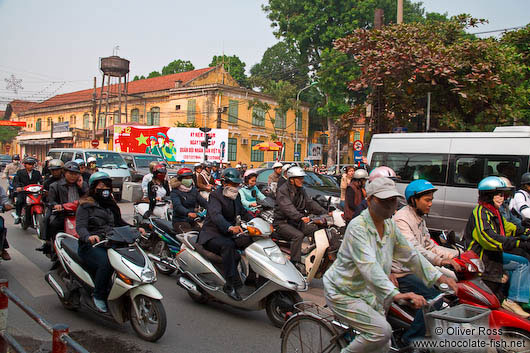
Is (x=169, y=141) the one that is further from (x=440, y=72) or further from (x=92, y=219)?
(x=92, y=219)

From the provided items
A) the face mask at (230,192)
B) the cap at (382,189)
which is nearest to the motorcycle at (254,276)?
the face mask at (230,192)

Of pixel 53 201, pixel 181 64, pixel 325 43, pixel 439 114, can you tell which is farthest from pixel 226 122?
→ pixel 53 201

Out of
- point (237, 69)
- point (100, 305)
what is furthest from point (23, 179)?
point (237, 69)

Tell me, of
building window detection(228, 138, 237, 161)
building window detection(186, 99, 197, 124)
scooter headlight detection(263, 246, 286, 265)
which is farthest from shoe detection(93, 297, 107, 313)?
building window detection(228, 138, 237, 161)

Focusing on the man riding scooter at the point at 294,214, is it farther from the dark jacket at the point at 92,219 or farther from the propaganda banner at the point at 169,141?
the propaganda banner at the point at 169,141

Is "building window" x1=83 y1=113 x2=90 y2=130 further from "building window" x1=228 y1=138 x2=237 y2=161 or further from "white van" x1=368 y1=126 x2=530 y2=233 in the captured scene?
"white van" x1=368 y1=126 x2=530 y2=233

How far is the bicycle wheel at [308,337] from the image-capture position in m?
3.09

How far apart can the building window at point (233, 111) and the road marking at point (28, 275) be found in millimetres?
34047

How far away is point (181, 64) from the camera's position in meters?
62.2

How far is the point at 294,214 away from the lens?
21.2 feet

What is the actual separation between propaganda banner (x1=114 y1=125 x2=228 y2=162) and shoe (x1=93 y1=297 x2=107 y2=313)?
81.1 ft

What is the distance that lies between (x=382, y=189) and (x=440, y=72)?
1053 centimetres

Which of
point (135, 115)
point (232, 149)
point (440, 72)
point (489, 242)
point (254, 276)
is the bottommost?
point (254, 276)

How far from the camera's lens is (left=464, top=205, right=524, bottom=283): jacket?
4.23 m
